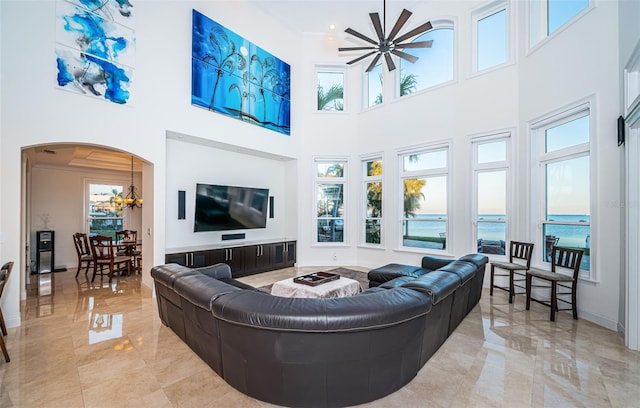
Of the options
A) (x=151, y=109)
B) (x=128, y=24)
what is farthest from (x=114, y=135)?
(x=128, y=24)

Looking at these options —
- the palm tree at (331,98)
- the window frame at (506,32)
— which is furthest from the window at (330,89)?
the window frame at (506,32)

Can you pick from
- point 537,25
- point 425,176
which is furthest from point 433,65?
point 425,176

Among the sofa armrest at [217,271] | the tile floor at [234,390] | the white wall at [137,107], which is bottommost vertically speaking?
the tile floor at [234,390]

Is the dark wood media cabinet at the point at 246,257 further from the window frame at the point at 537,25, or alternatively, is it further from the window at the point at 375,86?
the window frame at the point at 537,25

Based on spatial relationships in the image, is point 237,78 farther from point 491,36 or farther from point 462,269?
point 462,269

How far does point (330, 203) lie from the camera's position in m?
7.02

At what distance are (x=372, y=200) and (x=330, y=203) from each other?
1.04 metres

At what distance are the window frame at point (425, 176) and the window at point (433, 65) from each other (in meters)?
1.32

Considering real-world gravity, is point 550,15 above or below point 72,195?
above

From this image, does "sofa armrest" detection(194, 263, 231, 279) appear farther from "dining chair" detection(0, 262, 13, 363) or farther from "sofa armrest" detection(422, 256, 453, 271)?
"sofa armrest" detection(422, 256, 453, 271)

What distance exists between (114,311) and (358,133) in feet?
19.3

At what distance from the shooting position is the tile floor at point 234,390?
202 centimetres

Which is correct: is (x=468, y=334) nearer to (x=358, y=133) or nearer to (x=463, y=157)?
(x=463, y=157)

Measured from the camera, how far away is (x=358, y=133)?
6992mm
